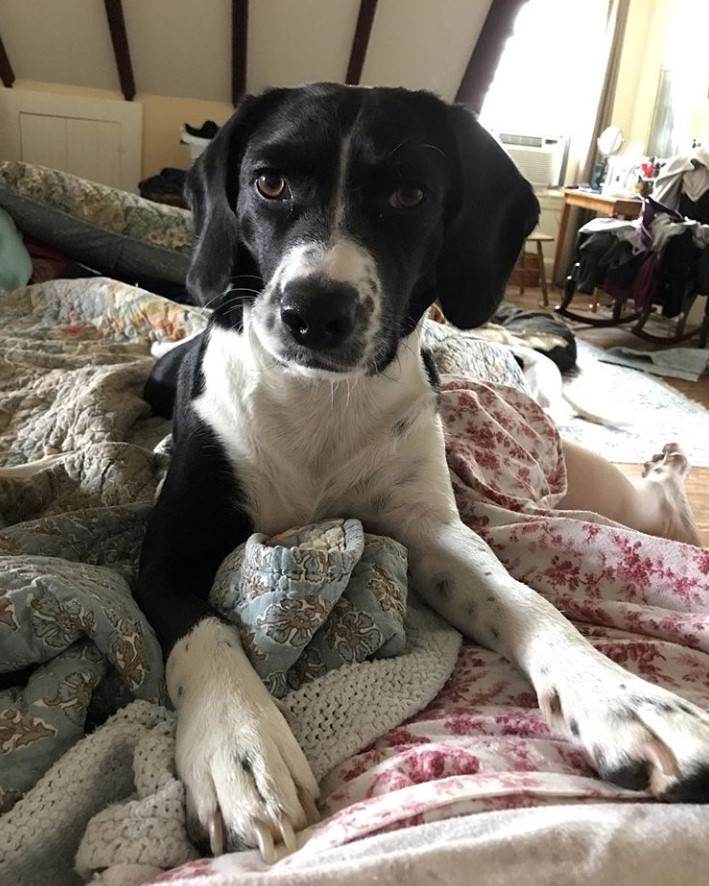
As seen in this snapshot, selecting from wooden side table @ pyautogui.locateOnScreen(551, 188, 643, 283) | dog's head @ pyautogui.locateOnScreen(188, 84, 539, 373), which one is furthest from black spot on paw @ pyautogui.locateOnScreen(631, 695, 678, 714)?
wooden side table @ pyautogui.locateOnScreen(551, 188, 643, 283)

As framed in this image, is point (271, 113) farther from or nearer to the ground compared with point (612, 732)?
farther from the ground

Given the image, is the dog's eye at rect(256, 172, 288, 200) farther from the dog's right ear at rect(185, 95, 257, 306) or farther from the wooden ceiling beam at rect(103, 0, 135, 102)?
the wooden ceiling beam at rect(103, 0, 135, 102)

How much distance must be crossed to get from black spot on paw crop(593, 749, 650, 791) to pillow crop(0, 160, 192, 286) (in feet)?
8.90

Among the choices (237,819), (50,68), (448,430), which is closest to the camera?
(237,819)

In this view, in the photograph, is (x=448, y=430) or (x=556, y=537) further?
(x=448, y=430)

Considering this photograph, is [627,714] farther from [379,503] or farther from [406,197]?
[406,197]

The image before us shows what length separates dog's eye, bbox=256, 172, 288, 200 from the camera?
1166 mm

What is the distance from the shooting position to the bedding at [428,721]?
601mm

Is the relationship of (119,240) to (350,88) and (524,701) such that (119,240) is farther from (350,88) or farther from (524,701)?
(524,701)

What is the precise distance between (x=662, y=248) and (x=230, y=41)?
2753 mm

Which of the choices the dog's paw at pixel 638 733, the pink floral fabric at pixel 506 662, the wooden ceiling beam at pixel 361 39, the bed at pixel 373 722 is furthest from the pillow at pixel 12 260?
the dog's paw at pixel 638 733

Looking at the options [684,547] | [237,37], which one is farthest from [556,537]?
[237,37]

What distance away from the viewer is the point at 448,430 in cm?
160

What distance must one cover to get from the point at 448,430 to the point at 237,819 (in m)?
1.02
